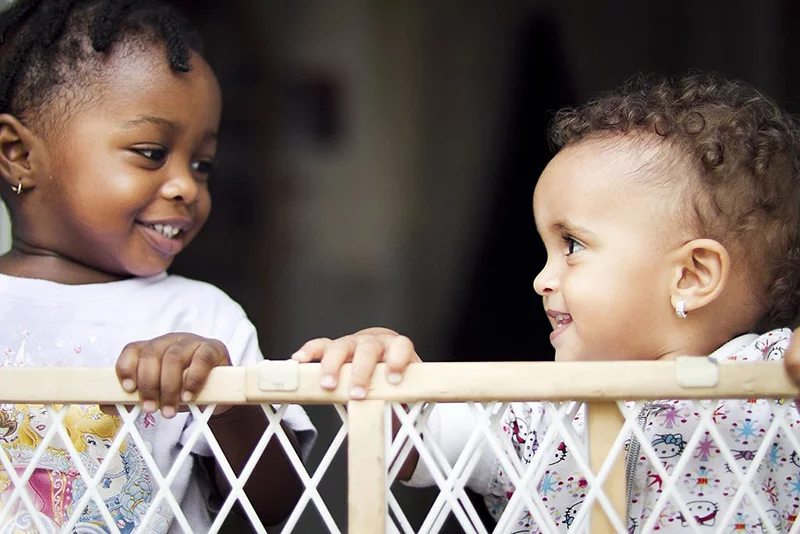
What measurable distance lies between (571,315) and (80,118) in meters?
0.73

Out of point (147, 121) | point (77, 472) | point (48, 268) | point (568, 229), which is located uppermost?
point (568, 229)

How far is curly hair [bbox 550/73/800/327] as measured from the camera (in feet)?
3.93

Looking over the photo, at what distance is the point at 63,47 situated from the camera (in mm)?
1404

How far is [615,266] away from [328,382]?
0.47 metres

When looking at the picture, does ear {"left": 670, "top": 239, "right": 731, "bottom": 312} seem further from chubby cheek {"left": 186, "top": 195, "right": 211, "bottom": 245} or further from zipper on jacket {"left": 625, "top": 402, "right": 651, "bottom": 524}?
chubby cheek {"left": 186, "top": 195, "right": 211, "bottom": 245}

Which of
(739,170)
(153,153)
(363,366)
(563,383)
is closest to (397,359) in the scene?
(363,366)

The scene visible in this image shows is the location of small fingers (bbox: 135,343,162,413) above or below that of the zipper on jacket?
below

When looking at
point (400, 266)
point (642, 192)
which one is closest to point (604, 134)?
point (642, 192)

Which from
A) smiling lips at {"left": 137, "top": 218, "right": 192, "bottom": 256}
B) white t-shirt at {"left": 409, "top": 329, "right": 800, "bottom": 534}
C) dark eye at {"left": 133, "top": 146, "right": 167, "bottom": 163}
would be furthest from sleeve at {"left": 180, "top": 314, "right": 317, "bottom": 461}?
white t-shirt at {"left": 409, "top": 329, "right": 800, "bottom": 534}

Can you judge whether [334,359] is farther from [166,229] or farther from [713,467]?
[166,229]

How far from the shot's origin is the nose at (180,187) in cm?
140

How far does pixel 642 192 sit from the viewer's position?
3.93 ft

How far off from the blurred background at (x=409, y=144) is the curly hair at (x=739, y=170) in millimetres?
542

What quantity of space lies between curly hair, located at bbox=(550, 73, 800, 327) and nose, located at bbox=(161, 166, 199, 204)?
537mm
